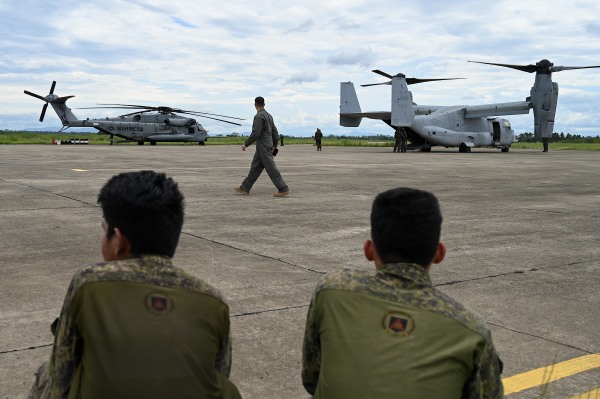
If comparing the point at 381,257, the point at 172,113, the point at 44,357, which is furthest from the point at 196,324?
the point at 172,113

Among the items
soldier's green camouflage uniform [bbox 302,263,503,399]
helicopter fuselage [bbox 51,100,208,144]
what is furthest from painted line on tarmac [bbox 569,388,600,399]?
helicopter fuselage [bbox 51,100,208,144]

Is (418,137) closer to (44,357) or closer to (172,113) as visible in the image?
(172,113)

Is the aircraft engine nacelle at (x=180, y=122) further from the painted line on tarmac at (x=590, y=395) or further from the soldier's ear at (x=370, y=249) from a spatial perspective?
the soldier's ear at (x=370, y=249)

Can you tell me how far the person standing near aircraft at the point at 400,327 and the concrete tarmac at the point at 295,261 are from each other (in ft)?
4.56

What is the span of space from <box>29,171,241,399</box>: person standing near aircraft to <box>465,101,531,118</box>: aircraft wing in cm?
3964

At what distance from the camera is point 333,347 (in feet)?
7.25

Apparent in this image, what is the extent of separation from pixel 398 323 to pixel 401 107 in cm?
3811

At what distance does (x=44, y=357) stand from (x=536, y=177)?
16782mm

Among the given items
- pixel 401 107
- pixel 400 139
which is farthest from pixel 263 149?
pixel 400 139

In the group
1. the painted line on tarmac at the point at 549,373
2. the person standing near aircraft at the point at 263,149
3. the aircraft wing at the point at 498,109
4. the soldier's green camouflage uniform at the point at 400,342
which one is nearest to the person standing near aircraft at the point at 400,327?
the soldier's green camouflage uniform at the point at 400,342

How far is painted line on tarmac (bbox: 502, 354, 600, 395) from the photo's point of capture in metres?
3.62

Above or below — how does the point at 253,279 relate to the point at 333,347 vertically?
below

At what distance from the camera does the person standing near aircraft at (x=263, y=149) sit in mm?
12484

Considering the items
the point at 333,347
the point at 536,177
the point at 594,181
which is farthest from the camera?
the point at 536,177
